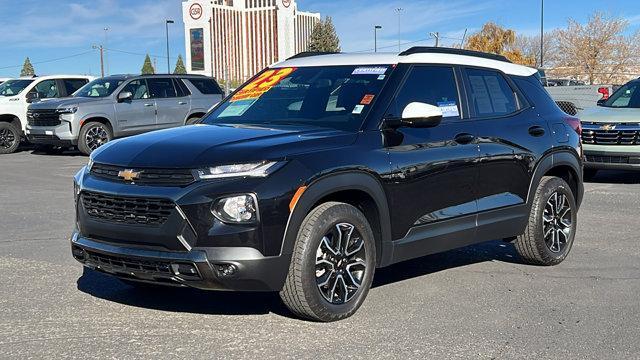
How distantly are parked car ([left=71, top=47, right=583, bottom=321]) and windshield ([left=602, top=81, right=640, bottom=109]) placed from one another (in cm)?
687

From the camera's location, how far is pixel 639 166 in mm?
11414

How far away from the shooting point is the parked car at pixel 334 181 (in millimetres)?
4262

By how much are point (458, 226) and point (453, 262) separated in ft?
4.07

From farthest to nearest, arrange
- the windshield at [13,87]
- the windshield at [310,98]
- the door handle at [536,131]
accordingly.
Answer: the windshield at [13,87] → the door handle at [536,131] → the windshield at [310,98]

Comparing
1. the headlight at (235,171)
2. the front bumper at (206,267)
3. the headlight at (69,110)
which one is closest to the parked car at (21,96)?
the headlight at (69,110)

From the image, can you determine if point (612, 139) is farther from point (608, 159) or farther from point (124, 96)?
point (124, 96)

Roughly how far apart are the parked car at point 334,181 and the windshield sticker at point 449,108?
12 mm

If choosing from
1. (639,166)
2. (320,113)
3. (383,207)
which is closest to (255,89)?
(320,113)

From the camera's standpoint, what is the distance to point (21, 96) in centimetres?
1844

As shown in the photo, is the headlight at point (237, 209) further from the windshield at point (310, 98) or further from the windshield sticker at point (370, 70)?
the windshield sticker at point (370, 70)

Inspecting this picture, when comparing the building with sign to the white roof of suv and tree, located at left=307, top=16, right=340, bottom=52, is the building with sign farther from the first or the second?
the white roof of suv

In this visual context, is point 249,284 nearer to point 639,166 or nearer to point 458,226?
point 458,226

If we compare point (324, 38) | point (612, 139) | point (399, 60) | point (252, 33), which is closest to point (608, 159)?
point (612, 139)

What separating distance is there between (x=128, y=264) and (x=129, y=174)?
540 mm
